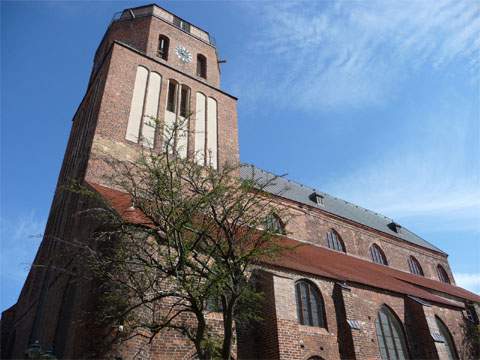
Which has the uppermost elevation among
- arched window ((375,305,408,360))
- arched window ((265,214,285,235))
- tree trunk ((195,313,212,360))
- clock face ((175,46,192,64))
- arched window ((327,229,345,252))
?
clock face ((175,46,192,64))

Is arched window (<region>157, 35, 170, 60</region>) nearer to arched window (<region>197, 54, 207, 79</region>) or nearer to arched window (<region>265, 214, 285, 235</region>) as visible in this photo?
arched window (<region>197, 54, 207, 79</region>)

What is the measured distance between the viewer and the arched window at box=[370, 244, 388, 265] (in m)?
22.5

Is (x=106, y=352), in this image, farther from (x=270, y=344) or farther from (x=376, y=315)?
(x=376, y=315)

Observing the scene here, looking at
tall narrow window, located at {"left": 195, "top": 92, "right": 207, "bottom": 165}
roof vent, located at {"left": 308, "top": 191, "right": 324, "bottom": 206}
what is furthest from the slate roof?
tall narrow window, located at {"left": 195, "top": 92, "right": 207, "bottom": 165}

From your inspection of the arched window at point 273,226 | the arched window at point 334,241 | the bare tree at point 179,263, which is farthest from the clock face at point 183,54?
the bare tree at point 179,263

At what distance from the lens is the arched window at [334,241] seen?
800 inches

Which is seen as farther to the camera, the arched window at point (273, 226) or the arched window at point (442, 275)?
the arched window at point (442, 275)

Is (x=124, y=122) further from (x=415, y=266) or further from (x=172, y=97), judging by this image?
(x=415, y=266)

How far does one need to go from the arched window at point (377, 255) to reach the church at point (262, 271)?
0.10m

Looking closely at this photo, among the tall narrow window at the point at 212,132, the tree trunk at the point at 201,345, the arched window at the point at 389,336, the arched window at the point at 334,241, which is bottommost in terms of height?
the tree trunk at the point at 201,345

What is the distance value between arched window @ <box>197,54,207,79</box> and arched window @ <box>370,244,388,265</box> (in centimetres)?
1347

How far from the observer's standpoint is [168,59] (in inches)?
718

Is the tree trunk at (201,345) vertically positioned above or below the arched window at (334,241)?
below

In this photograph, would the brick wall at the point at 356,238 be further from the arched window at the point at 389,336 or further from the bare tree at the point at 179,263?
the bare tree at the point at 179,263
